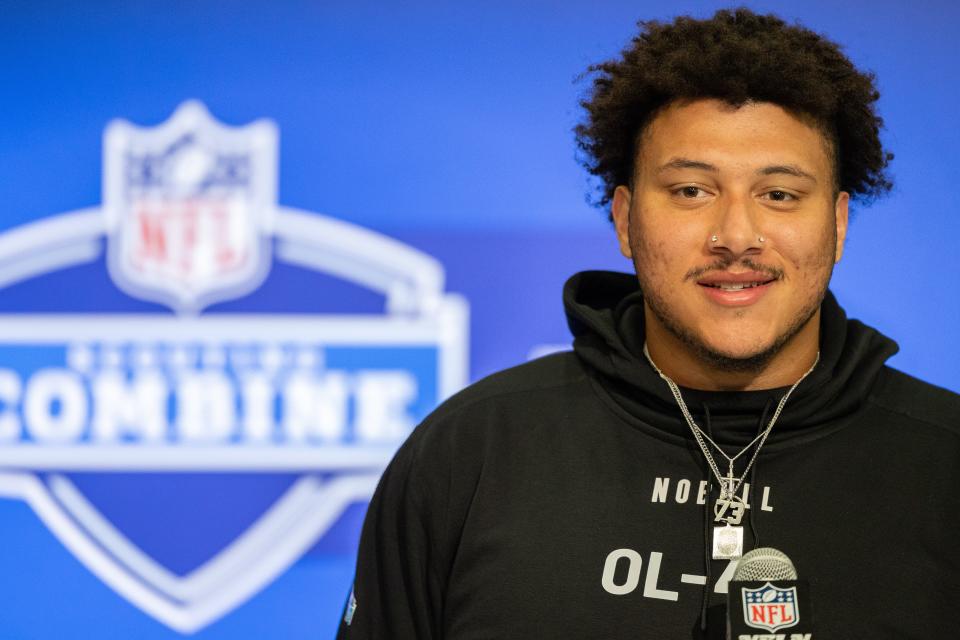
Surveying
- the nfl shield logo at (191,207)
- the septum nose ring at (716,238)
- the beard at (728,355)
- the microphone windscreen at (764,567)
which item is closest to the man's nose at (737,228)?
the septum nose ring at (716,238)

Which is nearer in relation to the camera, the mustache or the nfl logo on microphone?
the mustache

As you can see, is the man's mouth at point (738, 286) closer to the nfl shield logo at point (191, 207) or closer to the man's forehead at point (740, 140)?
the man's forehead at point (740, 140)

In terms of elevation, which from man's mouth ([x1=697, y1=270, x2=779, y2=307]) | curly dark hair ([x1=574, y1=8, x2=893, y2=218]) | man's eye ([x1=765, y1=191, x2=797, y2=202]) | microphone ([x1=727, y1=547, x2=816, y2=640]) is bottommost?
microphone ([x1=727, y1=547, x2=816, y2=640])

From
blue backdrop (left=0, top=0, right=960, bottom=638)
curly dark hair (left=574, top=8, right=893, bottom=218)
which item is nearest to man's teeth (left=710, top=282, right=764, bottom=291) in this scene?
curly dark hair (left=574, top=8, right=893, bottom=218)

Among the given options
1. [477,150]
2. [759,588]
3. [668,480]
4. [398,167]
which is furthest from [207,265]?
[759,588]

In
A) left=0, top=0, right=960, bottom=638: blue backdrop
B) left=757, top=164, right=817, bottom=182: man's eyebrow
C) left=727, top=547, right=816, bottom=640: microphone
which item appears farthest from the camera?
left=0, top=0, right=960, bottom=638: blue backdrop

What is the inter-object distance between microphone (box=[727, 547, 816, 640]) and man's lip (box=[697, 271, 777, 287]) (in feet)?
1.12

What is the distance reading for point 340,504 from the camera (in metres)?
2.32

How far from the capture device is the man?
123 cm

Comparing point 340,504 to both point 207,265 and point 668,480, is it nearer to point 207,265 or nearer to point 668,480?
point 207,265

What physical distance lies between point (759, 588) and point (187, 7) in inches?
72.9

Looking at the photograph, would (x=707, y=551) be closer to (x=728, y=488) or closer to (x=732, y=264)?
(x=728, y=488)

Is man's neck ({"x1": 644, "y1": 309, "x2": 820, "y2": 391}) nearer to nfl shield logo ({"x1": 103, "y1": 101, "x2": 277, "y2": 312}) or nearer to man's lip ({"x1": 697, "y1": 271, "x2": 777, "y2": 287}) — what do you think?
man's lip ({"x1": 697, "y1": 271, "x2": 777, "y2": 287})

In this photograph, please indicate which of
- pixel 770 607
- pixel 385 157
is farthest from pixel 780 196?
pixel 385 157
